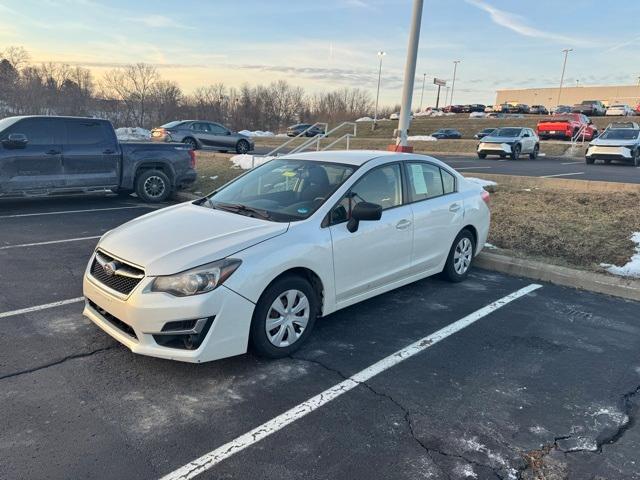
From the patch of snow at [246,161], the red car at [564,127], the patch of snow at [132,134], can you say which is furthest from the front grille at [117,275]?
the patch of snow at [132,134]

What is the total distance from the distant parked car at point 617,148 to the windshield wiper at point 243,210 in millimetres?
21229

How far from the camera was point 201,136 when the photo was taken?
21.9m

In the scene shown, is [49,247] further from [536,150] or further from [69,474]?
[536,150]

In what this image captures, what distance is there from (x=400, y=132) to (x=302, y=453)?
9.88 meters

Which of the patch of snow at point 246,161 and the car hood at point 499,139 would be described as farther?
the car hood at point 499,139

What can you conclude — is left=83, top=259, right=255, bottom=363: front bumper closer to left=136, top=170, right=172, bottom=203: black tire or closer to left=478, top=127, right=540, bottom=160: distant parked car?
left=136, top=170, right=172, bottom=203: black tire

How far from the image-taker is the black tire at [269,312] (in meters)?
3.62

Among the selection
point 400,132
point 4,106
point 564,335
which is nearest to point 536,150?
point 400,132

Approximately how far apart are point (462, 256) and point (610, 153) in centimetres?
1878

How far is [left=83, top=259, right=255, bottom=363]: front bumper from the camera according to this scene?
10.9 ft

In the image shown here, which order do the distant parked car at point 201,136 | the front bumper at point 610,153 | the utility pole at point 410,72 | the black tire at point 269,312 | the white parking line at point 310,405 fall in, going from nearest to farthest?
the white parking line at point 310,405 → the black tire at point 269,312 → the utility pole at point 410,72 → the front bumper at point 610,153 → the distant parked car at point 201,136

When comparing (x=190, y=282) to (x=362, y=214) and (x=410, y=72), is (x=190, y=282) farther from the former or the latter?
(x=410, y=72)

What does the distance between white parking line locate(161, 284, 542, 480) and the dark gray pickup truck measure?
26.3ft

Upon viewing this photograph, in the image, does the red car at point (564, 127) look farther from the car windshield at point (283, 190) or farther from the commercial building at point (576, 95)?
the commercial building at point (576, 95)
